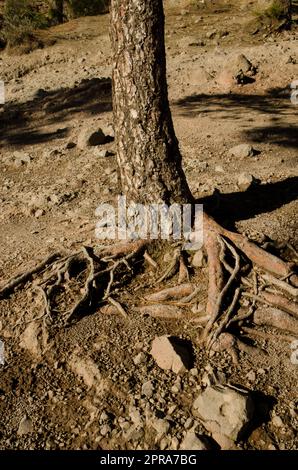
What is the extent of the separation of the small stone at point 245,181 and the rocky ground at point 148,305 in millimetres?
26

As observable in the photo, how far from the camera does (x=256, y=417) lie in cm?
375

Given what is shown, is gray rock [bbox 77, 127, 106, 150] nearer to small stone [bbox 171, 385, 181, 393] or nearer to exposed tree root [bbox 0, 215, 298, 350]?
exposed tree root [bbox 0, 215, 298, 350]

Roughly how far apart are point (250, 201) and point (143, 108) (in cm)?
238

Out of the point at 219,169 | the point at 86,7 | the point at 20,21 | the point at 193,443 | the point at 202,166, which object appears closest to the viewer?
the point at 193,443

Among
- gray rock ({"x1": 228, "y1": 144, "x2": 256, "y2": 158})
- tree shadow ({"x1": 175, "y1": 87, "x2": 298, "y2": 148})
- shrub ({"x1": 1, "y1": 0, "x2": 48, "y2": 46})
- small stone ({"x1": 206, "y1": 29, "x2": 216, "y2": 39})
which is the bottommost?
gray rock ({"x1": 228, "y1": 144, "x2": 256, "y2": 158})

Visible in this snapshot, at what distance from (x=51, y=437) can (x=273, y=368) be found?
77.3 inches

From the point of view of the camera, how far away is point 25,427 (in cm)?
391

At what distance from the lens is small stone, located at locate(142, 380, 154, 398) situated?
13.1 feet
